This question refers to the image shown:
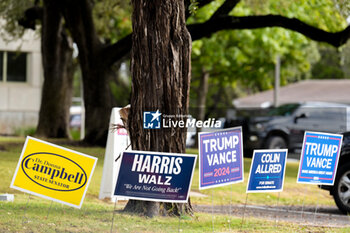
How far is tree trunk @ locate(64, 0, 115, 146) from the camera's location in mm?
18828

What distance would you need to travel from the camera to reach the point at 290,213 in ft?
37.2

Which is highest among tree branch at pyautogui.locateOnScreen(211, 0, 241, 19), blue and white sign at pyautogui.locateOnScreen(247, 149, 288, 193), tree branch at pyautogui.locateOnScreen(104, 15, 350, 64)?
tree branch at pyautogui.locateOnScreen(211, 0, 241, 19)

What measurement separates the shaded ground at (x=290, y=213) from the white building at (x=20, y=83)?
1909cm

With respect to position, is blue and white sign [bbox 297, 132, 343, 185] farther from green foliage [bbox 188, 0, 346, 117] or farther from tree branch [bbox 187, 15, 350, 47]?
green foliage [bbox 188, 0, 346, 117]

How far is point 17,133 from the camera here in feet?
91.3

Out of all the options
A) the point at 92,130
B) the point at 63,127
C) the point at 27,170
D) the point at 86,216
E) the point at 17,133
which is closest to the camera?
the point at 27,170

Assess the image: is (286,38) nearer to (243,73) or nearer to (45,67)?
(243,73)

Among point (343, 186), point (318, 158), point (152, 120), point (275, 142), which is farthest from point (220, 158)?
point (275, 142)

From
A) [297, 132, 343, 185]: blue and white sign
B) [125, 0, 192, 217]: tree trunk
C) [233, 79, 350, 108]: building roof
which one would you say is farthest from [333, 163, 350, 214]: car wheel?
[233, 79, 350, 108]: building roof

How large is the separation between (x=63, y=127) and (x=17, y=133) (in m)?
6.18

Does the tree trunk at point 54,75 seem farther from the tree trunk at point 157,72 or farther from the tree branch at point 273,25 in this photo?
the tree trunk at point 157,72

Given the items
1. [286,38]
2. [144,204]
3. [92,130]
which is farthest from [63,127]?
[144,204]

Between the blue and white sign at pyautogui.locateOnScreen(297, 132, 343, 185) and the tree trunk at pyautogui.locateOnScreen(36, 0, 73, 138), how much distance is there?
12.9 metres

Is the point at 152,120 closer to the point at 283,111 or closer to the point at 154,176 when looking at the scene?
A: the point at 154,176
